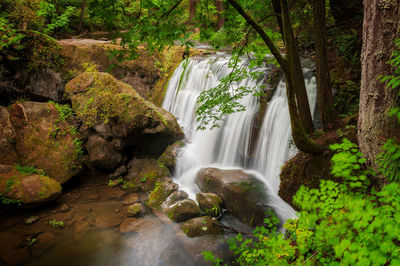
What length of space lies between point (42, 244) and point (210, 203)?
3.51 meters

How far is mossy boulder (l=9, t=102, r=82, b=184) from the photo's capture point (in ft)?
19.7

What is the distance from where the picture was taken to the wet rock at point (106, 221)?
16.1 ft

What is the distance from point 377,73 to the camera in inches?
90.2

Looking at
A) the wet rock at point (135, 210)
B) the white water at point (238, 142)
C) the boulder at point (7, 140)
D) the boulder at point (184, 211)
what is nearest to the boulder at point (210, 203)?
the boulder at point (184, 211)

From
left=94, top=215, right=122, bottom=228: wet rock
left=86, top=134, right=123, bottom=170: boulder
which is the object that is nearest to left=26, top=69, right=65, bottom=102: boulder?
left=86, top=134, right=123, bottom=170: boulder

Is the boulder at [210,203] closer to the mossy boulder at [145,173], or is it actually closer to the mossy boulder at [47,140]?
the mossy boulder at [145,173]

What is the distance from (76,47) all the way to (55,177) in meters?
5.08

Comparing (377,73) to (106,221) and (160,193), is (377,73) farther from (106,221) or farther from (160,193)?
(106,221)

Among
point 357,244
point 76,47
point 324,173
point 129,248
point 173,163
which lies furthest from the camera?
point 76,47

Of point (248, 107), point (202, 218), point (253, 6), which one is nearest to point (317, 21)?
point (253, 6)

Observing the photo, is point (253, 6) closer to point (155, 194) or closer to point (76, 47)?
point (155, 194)

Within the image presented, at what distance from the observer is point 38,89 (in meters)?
7.12

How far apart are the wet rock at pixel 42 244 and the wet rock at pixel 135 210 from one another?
1.56 metres

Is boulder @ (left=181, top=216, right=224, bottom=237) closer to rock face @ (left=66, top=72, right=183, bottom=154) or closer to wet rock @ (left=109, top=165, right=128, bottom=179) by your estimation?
wet rock @ (left=109, top=165, right=128, bottom=179)
